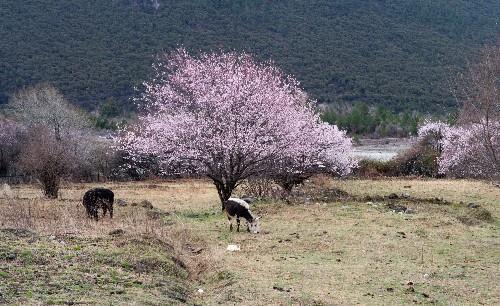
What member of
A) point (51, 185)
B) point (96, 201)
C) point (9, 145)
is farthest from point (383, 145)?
point (96, 201)

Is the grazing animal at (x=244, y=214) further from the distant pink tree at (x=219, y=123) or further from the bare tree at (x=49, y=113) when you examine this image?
the bare tree at (x=49, y=113)

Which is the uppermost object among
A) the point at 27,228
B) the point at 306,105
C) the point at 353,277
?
the point at 306,105

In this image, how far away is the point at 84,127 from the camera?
182 feet

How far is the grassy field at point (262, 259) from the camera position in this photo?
10.5m

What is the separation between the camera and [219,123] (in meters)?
23.0

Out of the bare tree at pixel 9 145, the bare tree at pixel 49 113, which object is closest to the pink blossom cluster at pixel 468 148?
the bare tree at pixel 49 113

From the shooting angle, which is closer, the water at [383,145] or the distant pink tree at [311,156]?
the distant pink tree at [311,156]

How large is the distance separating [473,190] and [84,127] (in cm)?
3622

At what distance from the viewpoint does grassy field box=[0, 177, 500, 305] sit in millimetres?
10453

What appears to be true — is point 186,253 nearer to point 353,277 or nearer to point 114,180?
point 353,277

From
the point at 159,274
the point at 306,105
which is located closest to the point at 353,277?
the point at 159,274

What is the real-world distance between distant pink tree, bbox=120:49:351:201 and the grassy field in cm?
230

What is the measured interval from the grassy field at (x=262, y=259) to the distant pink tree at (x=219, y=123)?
230 cm

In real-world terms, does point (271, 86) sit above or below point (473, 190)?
above
